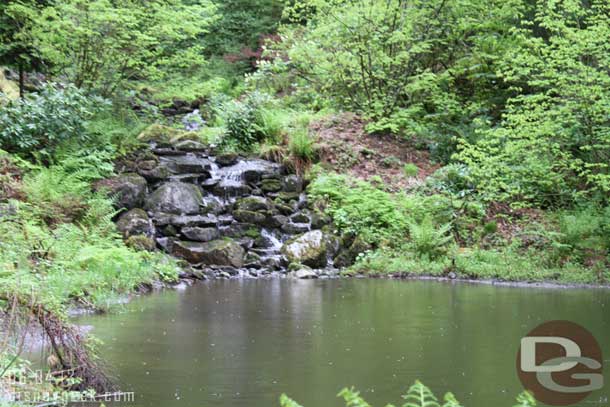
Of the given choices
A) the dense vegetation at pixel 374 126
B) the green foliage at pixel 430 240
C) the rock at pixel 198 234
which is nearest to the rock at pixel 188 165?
the dense vegetation at pixel 374 126

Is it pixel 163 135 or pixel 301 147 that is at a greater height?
pixel 163 135

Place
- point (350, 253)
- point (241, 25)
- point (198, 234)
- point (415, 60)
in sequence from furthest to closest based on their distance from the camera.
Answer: point (241, 25) → point (415, 60) → point (350, 253) → point (198, 234)

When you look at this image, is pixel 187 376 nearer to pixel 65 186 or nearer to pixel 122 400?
pixel 122 400

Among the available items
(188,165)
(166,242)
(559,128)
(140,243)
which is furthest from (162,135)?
(559,128)

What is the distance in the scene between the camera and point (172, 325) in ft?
26.1

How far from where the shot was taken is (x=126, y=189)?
14383mm

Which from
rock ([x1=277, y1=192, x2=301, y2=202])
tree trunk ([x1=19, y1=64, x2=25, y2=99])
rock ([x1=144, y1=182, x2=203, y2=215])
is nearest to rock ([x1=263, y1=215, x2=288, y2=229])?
rock ([x1=277, y1=192, x2=301, y2=202])

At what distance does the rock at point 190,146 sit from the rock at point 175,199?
1952 mm

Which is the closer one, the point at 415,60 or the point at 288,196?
the point at 288,196

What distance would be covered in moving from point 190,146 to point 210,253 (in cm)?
426

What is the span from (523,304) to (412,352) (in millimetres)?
3588

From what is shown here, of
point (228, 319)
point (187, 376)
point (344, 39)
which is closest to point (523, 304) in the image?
point (228, 319)

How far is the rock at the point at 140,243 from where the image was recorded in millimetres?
12922

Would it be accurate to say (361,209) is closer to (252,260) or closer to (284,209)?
(284,209)
